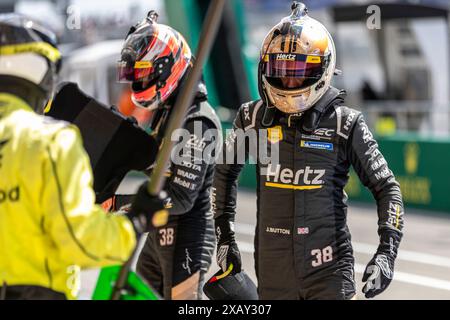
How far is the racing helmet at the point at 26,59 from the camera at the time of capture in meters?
3.35

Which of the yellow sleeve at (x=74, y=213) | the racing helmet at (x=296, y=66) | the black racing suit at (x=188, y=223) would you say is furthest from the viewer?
the black racing suit at (x=188, y=223)

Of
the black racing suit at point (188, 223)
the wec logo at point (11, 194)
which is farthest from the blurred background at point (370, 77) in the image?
→ the wec logo at point (11, 194)

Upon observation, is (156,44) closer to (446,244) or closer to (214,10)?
(214,10)

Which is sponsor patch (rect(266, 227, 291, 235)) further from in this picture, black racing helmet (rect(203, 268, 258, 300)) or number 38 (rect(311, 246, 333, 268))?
black racing helmet (rect(203, 268, 258, 300))

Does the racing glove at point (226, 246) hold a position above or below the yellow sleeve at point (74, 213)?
below

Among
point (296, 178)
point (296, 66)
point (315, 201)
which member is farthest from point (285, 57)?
point (315, 201)

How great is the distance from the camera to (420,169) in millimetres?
13961

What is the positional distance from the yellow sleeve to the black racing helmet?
1.63 meters

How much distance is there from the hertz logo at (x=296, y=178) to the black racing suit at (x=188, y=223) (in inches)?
25.3

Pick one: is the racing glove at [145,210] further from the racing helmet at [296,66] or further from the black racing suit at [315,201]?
the racing helmet at [296,66]

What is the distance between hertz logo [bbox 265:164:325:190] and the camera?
15.3 feet

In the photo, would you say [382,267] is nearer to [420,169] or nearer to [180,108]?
[180,108]

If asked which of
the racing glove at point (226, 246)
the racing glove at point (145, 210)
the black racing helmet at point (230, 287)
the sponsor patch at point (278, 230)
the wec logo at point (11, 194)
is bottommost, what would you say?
the black racing helmet at point (230, 287)

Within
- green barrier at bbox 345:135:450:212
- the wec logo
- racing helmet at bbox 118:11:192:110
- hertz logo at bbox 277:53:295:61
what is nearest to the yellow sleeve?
the wec logo
